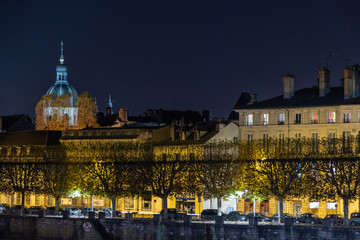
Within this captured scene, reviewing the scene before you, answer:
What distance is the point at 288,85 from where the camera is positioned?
11425 centimetres

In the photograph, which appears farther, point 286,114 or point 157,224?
point 286,114

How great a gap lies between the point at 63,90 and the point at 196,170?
86320 mm

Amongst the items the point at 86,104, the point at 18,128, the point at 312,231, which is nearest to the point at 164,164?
the point at 312,231

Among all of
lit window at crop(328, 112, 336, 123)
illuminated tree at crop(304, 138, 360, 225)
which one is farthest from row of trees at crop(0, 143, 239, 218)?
lit window at crop(328, 112, 336, 123)

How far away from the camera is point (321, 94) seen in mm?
111438

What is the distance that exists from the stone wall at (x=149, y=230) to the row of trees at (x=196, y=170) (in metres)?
5.80

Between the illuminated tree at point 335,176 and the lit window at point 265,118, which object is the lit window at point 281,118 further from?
the illuminated tree at point 335,176

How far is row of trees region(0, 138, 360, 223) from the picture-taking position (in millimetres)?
93125

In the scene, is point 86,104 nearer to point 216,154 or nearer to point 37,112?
point 37,112

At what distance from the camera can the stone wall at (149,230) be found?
265 feet

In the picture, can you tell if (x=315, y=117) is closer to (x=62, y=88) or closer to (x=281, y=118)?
(x=281, y=118)

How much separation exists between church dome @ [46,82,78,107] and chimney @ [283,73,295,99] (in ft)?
223

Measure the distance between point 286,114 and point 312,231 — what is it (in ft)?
109

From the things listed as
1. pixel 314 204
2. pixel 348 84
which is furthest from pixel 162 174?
pixel 348 84
